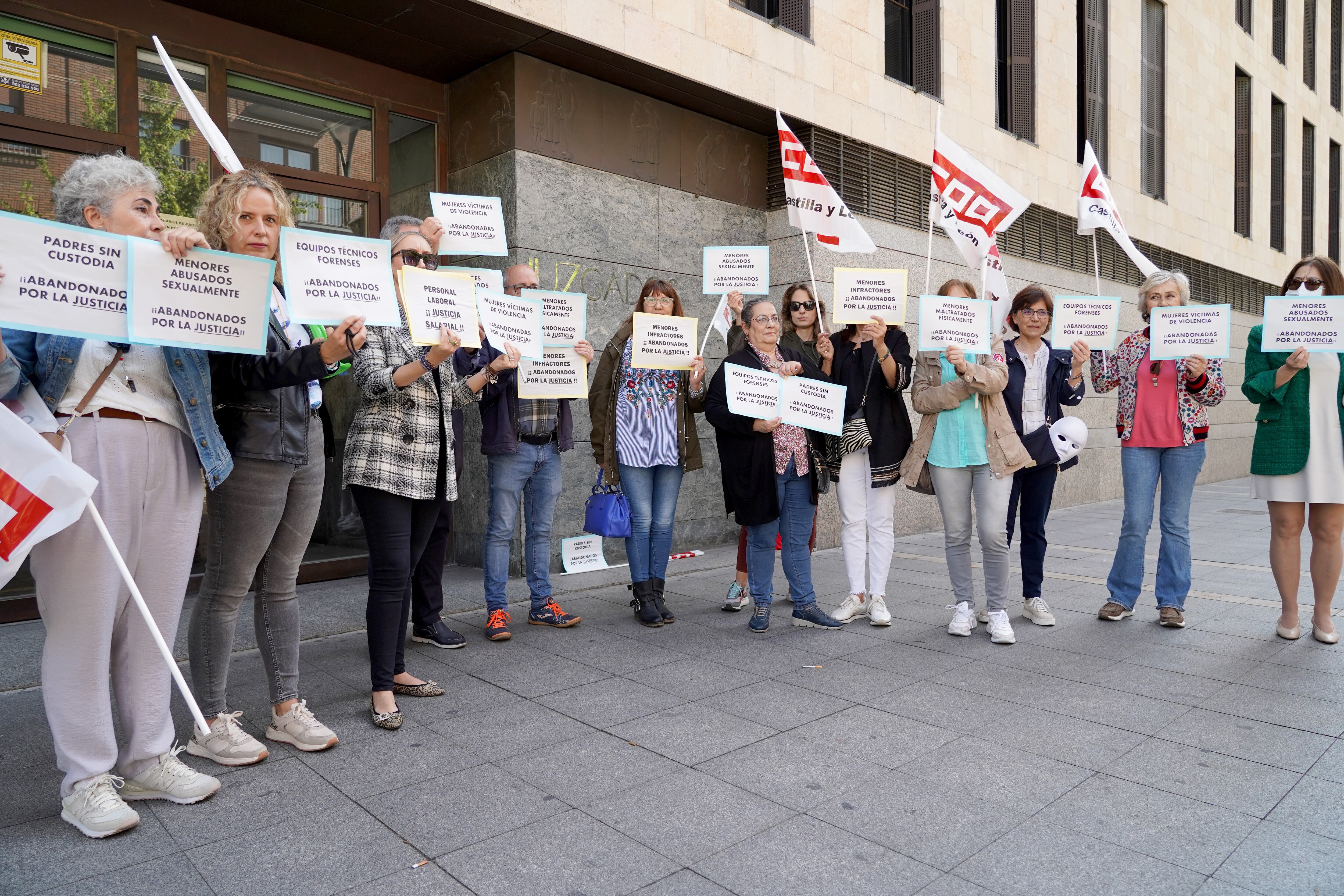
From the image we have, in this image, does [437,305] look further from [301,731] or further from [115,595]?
[301,731]

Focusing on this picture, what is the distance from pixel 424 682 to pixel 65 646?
5.28ft

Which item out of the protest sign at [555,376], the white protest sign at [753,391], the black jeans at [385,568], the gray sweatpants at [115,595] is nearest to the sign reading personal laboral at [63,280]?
the gray sweatpants at [115,595]

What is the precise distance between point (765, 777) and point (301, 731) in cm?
181

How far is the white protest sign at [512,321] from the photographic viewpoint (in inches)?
176

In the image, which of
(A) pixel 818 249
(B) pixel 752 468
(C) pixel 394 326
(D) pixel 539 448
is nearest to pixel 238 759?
(C) pixel 394 326

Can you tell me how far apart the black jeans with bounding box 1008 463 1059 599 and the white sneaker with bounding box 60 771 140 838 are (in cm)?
473

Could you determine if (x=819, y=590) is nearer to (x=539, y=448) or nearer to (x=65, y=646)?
(x=539, y=448)

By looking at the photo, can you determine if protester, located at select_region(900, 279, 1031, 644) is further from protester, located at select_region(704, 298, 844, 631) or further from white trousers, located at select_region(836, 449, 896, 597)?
protester, located at select_region(704, 298, 844, 631)

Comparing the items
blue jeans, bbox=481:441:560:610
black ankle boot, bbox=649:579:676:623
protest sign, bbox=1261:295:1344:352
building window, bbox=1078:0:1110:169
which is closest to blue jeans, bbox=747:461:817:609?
black ankle boot, bbox=649:579:676:623

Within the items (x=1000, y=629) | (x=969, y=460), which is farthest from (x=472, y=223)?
(x=1000, y=629)

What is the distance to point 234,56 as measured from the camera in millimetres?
6246

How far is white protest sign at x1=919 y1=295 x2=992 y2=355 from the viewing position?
517 cm

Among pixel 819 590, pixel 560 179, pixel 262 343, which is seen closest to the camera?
pixel 262 343

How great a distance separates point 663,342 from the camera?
18.3 ft
